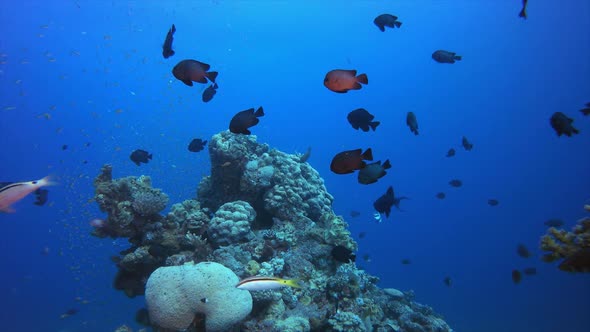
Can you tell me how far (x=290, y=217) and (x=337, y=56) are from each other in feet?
256

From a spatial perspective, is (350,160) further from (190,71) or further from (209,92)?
(209,92)

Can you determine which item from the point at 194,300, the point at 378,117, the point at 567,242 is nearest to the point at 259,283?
the point at 194,300

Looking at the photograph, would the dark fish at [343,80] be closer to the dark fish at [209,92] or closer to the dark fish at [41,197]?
the dark fish at [209,92]

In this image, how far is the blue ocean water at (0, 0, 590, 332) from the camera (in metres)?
49.0

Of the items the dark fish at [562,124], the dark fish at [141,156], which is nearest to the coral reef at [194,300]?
the dark fish at [141,156]

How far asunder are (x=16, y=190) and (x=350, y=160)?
4.40m

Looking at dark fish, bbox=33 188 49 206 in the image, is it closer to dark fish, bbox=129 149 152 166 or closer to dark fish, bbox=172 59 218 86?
dark fish, bbox=129 149 152 166

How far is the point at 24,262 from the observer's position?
59.6m

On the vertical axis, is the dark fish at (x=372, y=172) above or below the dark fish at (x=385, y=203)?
below

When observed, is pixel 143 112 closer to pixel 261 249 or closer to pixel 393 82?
pixel 393 82

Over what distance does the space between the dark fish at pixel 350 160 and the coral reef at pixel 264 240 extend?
2.46 meters

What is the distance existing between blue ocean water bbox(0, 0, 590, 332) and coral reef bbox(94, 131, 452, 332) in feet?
78.0

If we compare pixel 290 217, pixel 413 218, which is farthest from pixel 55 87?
pixel 413 218

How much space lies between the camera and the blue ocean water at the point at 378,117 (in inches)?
1928
